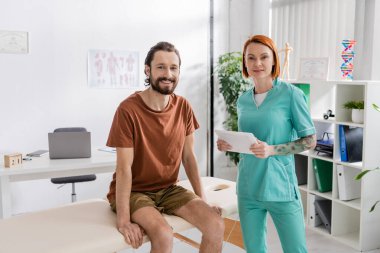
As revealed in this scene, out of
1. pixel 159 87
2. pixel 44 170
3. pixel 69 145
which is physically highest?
pixel 159 87

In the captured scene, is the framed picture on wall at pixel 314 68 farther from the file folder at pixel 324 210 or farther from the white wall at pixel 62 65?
the white wall at pixel 62 65

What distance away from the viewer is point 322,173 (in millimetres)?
3416

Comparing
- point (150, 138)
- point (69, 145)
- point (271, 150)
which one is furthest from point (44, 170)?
point (271, 150)

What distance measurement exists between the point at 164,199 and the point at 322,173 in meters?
1.80

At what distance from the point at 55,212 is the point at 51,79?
7.58 ft

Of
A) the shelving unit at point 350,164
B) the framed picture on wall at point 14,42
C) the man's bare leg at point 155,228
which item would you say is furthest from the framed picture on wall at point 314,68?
the framed picture on wall at point 14,42

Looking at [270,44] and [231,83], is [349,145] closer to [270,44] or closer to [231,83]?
[270,44]

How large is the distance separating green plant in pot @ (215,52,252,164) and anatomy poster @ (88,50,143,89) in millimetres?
939

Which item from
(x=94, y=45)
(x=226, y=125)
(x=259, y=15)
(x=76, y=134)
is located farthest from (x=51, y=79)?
(x=259, y=15)

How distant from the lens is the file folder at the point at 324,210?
3.35 m

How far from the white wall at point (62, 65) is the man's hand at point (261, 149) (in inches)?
108

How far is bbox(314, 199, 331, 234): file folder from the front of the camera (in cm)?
335

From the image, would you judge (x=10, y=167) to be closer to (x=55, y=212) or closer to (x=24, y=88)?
(x=55, y=212)

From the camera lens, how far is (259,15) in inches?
191
